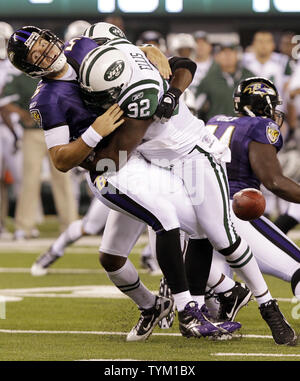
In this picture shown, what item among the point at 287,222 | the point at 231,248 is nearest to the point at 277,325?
the point at 231,248

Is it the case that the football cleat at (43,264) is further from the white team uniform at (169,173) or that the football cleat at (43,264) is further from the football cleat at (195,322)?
the football cleat at (195,322)

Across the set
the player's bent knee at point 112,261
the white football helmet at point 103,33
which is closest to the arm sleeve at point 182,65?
the white football helmet at point 103,33

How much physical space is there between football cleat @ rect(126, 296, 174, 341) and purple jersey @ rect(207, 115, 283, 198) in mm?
691

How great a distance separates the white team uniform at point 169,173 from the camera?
5.07m

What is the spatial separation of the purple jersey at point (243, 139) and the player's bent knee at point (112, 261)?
2.53ft

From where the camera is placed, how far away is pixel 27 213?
1104 cm

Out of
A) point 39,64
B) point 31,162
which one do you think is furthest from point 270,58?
point 39,64

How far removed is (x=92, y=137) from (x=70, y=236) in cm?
333

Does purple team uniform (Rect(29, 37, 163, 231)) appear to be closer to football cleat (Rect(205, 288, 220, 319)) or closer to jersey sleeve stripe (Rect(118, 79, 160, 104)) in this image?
jersey sleeve stripe (Rect(118, 79, 160, 104))

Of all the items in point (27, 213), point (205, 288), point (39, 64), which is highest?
point (39, 64)

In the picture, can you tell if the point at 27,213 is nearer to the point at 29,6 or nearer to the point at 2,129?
the point at 2,129

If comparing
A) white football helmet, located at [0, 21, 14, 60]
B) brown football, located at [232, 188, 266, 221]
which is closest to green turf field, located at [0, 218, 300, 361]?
brown football, located at [232, 188, 266, 221]

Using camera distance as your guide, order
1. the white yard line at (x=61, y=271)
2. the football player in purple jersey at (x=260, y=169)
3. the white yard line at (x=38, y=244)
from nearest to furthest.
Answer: the football player in purple jersey at (x=260, y=169) < the white yard line at (x=61, y=271) < the white yard line at (x=38, y=244)

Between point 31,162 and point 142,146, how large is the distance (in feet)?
19.4
